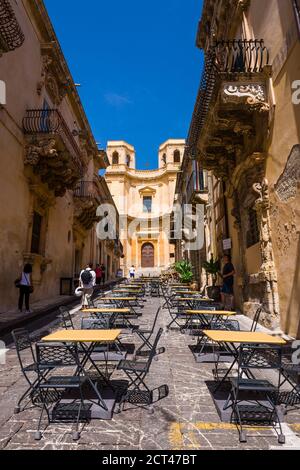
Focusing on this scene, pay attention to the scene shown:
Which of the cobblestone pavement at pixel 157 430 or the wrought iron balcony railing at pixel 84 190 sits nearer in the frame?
the cobblestone pavement at pixel 157 430

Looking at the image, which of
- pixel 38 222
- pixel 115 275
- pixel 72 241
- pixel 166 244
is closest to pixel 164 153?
pixel 166 244

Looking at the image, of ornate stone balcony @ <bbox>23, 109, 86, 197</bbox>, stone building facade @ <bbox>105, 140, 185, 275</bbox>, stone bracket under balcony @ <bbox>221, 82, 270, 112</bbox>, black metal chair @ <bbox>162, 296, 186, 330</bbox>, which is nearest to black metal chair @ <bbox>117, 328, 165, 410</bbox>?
black metal chair @ <bbox>162, 296, 186, 330</bbox>

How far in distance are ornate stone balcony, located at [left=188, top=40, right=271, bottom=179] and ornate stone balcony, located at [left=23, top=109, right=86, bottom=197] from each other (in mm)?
4683

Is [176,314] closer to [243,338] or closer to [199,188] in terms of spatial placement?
[243,338]

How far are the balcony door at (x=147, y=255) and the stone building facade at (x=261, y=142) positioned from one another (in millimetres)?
33050

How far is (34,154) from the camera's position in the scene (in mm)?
9734

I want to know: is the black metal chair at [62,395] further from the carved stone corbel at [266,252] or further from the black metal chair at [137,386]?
the carved stone corbel at [266,252]

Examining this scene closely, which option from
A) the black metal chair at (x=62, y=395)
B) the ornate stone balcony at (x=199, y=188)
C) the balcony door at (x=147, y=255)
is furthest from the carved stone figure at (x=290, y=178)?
the balcony door at (x=147, y=255)

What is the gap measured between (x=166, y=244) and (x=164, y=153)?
51.6ft

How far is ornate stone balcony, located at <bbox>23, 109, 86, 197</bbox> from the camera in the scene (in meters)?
9.73

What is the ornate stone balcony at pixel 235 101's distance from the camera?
23.0ft

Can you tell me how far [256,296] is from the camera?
7625 millimetres

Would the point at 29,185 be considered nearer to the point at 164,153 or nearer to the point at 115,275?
the point at 115,275

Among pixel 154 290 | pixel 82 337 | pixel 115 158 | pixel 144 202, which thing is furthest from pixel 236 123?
pixel 115 158
